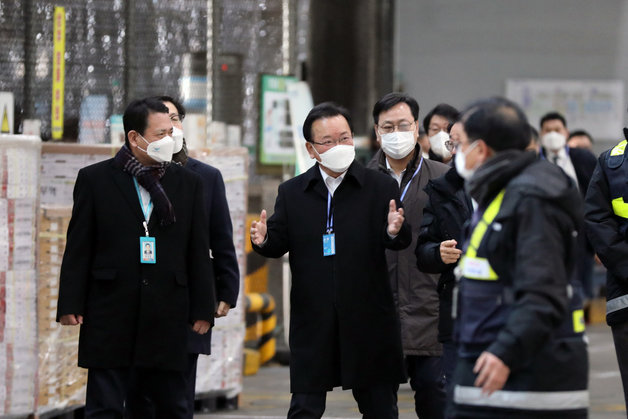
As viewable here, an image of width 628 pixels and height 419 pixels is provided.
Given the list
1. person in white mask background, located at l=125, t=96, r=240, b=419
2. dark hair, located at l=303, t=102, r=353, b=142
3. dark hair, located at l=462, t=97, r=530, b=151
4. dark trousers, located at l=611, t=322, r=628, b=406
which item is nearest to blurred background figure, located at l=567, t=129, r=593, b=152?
person in white mask background, located at l=125, t=96, r=240, b=419

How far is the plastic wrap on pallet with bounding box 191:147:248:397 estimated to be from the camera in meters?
9.30

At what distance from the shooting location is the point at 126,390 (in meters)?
6.52

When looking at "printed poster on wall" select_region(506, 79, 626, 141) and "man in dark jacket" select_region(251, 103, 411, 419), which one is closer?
"man in dark jacket" select_region(251, 103, 411, 419)

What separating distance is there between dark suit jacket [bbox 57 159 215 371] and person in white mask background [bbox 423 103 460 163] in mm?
2163

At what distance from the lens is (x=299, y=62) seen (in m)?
13.7

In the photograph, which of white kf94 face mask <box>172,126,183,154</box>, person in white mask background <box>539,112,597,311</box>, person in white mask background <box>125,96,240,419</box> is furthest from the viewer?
person in white mask background <box>539,112,597,311</box>

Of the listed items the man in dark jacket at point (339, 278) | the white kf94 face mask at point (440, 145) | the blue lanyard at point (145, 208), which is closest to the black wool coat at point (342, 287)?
the man in dark jacket at point (339, 278)

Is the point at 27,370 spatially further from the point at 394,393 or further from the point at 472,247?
the point at 472,247

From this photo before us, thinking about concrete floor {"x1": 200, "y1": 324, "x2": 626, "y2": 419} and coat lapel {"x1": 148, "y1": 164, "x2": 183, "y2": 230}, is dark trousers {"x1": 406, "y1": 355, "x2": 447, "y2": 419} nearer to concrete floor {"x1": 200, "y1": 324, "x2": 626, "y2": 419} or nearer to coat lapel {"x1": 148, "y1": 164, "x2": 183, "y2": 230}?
coat lapel {"x1": 148, "y1": 164, "x2": 183, "y2": 230}

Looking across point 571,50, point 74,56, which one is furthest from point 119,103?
point 571,50

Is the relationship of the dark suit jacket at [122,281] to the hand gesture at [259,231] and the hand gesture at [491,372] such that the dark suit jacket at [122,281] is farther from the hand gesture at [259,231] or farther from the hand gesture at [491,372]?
the hand gesture at [491,372]

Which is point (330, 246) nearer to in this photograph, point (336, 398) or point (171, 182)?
point (171, 182)

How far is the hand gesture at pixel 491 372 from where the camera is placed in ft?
13.8

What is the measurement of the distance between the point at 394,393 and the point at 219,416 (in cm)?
309
